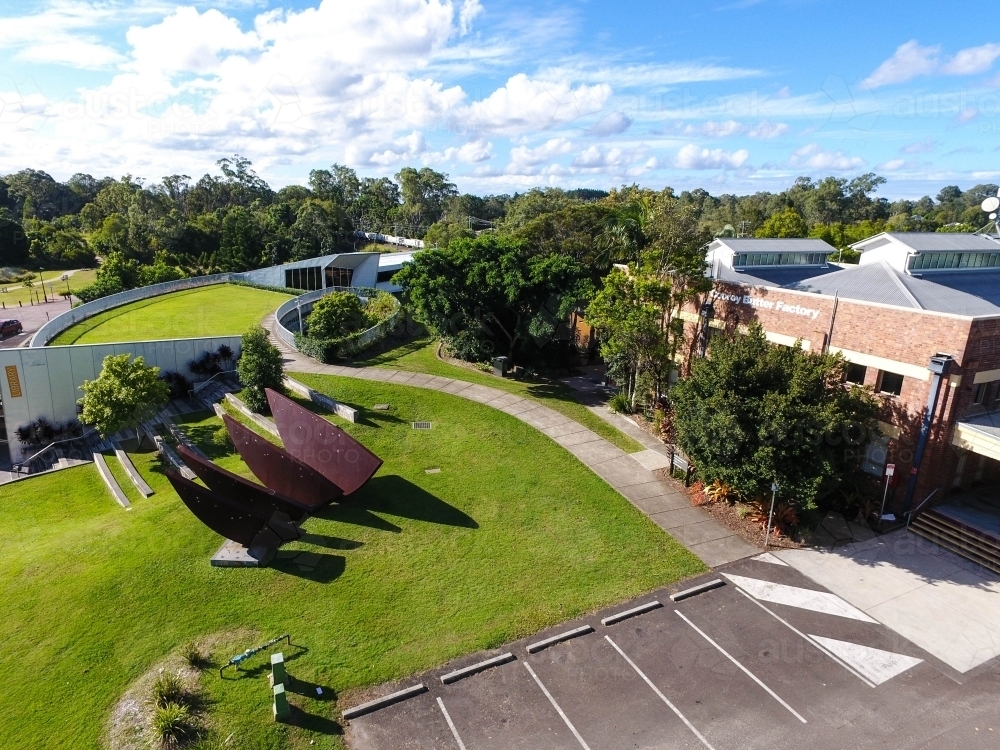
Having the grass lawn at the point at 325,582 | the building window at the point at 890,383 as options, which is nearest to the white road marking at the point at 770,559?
the grass lawn at the point at 325,582

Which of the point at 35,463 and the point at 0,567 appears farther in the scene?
the point at 35,463

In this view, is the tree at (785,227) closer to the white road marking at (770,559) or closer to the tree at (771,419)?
the tree at (771,419)

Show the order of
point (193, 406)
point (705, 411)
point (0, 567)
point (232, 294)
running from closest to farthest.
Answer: point (0, 567), point (705, 411), point (193, 406), point (232, 294)

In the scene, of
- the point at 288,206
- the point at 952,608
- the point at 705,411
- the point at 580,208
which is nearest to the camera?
Result: the point at 952,608

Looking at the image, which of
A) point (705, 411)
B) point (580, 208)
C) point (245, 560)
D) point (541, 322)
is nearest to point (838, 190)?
point (580, 208)

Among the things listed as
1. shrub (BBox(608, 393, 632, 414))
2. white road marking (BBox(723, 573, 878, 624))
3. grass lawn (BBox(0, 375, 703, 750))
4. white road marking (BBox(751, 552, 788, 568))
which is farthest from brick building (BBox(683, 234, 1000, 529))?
grass lawn (BBox(0, 375, 703, 750))

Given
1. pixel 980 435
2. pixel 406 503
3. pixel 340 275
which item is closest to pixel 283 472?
pixel 406 503

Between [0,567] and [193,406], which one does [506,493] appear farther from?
[193,406]

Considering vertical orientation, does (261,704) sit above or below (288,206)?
below
